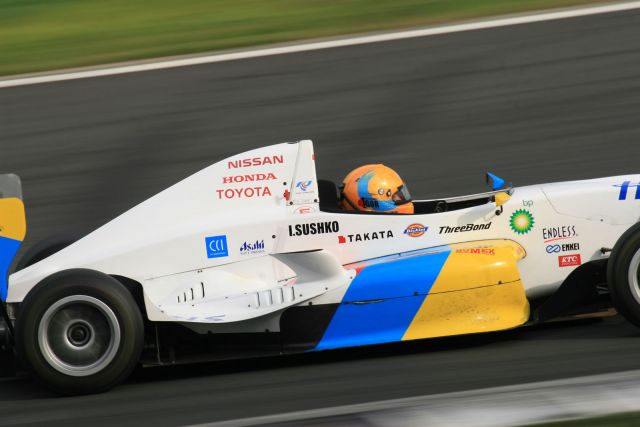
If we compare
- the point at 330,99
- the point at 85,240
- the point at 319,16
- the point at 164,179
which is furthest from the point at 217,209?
the point at 319,16

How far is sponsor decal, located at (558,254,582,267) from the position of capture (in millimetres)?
6664

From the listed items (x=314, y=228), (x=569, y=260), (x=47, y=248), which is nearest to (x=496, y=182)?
(x=569, y=260)

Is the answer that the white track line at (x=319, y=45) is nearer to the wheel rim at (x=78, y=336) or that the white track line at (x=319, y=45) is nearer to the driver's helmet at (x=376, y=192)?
the driver's helmet at (x=376, y=192)

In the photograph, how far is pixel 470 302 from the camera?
6332 mm

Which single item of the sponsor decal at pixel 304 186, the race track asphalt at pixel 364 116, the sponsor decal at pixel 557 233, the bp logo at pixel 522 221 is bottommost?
the sponsor decal at pixel 557 233

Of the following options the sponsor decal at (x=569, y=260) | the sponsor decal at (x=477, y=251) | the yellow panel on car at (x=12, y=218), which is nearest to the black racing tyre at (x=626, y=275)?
the sponsor decal at (x=569, y=260)

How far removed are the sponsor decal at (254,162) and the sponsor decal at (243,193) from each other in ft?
0.50

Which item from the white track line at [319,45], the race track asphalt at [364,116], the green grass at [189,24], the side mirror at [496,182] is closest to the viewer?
the side mirror at [496,182]

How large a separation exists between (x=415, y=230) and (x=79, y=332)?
219 cm

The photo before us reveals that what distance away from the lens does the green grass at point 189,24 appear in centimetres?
1323

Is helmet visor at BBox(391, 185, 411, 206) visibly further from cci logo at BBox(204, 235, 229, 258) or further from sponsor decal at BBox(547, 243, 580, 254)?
cci logo at BBox(204, 235, 229, 258)

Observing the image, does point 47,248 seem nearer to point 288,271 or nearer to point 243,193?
point 243,193

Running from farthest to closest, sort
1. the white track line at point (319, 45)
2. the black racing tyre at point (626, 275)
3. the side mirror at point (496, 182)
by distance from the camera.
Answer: the white track line at point (319, 45) → the side mirror at point (496, 182) → the black racing tyre at point (626, 275)

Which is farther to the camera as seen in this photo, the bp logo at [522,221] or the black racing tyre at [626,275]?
the bp logo at [522,221]
